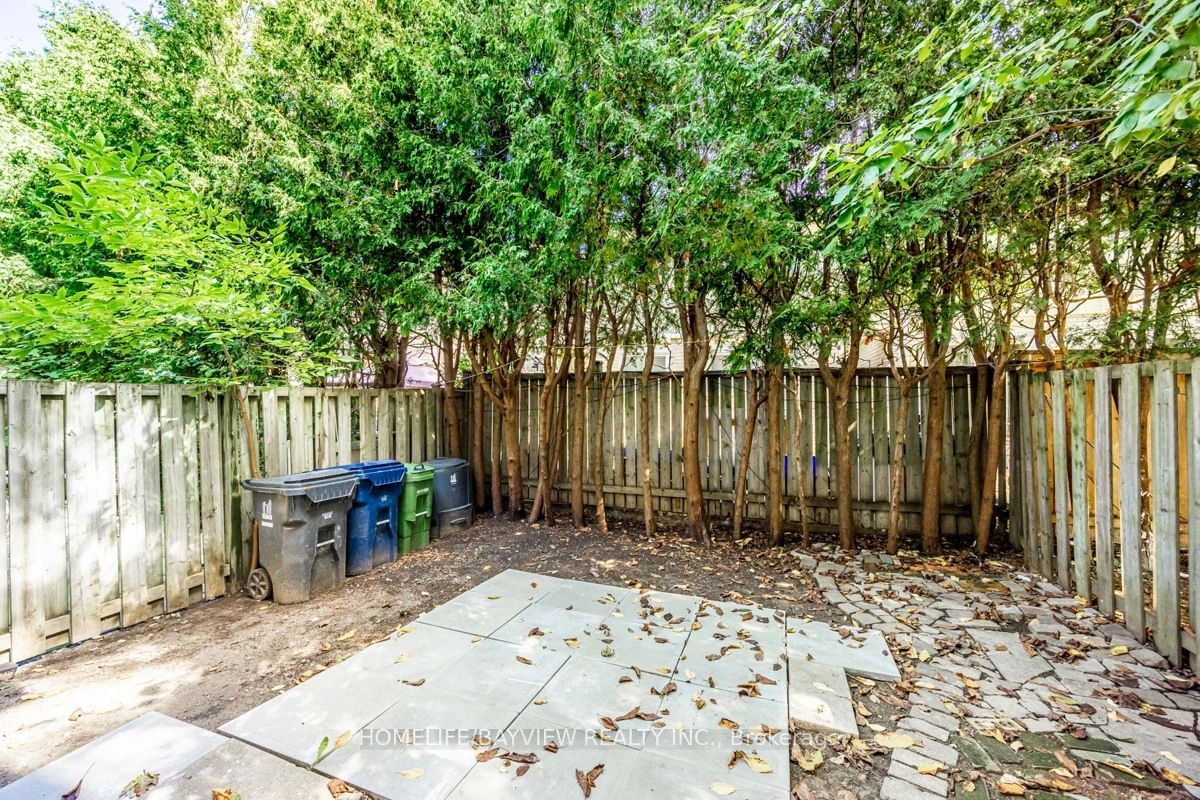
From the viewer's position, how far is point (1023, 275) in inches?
155

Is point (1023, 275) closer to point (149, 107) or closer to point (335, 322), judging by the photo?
point (335, 322)

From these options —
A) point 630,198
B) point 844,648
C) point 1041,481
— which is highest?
point 630,198

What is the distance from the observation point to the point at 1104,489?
10.2 feet

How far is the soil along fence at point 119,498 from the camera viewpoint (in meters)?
2.79

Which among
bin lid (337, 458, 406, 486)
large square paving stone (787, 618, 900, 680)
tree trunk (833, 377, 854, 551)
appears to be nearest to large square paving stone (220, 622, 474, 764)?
bin lid (337, 458, 406, 486)

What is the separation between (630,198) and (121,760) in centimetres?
458

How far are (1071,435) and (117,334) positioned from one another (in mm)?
6963

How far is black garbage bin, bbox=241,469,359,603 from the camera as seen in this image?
362 cm

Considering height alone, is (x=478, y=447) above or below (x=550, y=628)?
above

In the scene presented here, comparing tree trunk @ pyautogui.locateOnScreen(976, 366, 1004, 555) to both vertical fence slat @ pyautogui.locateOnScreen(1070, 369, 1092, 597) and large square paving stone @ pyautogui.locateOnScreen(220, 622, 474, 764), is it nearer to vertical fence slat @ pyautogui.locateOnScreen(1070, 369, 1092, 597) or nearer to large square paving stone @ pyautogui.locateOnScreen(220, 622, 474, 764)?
vertical fence slat @ pyautogui.locateOnScreen(1070, 369, 1092, 597)

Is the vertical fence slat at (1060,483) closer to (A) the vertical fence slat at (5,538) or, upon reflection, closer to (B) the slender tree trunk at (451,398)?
(B) the slender tree trunk at (451,398)

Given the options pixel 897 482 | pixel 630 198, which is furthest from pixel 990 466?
pixel 630 198

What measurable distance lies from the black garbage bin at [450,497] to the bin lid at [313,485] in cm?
112

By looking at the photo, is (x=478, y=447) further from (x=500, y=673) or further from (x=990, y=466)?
(x=990, y=466)
